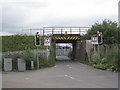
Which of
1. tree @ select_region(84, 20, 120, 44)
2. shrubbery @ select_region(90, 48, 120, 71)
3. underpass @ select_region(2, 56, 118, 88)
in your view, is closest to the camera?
underpass @ select_region(2, 56, 118, 88)

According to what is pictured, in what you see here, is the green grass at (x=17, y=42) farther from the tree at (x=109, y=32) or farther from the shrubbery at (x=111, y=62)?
the shrubbery at (x=111, y=62)

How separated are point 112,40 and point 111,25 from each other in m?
2.85

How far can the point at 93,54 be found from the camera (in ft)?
91.4

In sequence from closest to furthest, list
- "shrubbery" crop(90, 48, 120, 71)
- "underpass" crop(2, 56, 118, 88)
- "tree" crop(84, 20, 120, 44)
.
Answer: "underpass" crop(2, 56, 118, 88)
"shrubbery" crop(90, 48, 120, 71)
"tree" crop(84, 20, 120, 44)

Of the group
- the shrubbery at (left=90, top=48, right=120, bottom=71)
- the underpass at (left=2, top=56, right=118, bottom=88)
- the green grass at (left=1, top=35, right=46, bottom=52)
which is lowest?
the underpass at (left=2, top=56, right=118, bottom=88)

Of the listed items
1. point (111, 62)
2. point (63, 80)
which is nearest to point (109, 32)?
point (111, 62)

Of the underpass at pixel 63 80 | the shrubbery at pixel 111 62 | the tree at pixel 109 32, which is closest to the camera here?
the underpass at pixel 63 80

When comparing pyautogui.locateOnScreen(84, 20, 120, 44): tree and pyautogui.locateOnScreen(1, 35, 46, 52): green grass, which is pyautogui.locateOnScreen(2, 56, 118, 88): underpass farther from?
pyautogui.locateOnScreen(84, 20, 120, 44): tree

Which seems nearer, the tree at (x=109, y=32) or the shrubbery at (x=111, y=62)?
the shrubbery at (x=111, y=62)

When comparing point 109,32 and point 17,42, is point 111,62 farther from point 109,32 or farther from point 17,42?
point 17,42

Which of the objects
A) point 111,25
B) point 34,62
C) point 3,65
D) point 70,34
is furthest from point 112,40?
point 3,65

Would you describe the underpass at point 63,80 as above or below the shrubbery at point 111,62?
below

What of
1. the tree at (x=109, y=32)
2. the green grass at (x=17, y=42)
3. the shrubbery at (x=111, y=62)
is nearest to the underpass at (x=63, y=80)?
the shrubbery at (x=111, y=62)

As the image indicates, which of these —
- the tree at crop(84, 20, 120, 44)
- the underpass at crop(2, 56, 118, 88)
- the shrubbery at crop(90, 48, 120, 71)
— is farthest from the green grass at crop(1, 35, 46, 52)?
the underpass at crop(2, 56, 118, 88)
